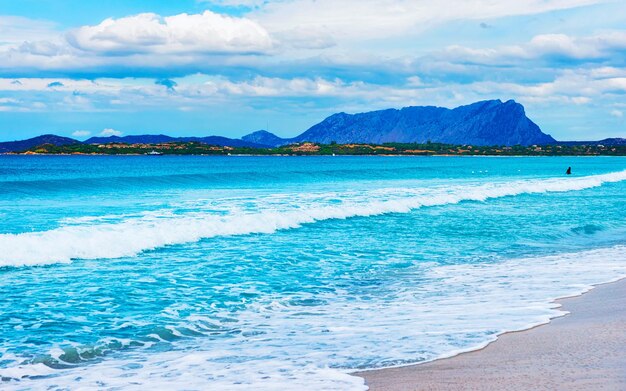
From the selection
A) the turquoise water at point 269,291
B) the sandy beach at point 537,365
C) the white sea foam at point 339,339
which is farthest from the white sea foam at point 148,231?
the sandy beach at point 537,365

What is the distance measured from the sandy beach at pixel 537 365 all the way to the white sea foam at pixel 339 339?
0.31 meters

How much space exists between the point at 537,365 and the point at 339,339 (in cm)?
262

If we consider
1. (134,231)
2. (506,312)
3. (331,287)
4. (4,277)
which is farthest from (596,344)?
(134,231)

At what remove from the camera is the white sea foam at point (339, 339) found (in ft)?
22.2

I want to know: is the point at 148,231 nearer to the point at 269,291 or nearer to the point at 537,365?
the point at 269,291

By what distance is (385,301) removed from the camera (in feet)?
36.2

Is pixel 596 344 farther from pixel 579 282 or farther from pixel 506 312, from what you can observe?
pixel 579 282

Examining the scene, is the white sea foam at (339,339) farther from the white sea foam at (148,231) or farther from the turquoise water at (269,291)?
the white sea foam at (148,231)

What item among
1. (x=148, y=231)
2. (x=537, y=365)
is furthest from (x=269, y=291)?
(x=148, y=231)

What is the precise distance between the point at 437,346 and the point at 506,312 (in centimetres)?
235

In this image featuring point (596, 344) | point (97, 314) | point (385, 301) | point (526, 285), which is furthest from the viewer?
point (526, 285)

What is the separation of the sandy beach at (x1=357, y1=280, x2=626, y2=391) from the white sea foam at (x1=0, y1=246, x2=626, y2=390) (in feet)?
1.03

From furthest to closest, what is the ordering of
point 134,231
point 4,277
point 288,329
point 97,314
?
point 134,231
point 4,277
point 97,314
point 288,329

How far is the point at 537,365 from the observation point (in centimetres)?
657
